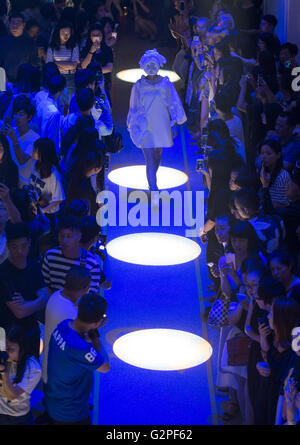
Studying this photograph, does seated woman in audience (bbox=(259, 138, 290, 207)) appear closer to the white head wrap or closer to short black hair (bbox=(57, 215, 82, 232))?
short black hair (bbox=(57, 215, 82, 232))

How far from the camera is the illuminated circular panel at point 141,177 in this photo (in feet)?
38.3

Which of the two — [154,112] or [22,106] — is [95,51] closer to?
[154,112]

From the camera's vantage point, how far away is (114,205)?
11.1 meters

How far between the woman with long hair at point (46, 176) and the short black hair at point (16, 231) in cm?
132

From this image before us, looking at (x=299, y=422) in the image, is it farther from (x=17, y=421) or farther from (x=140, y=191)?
(x=140, y=191)

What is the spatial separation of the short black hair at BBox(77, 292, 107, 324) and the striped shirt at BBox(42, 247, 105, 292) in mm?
1030

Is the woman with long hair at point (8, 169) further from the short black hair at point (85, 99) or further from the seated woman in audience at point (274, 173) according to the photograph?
the seated woman in audience at point (274, 173)

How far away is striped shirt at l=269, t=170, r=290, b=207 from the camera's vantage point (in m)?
7.77

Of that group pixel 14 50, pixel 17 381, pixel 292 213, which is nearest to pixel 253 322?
pixel 292 213

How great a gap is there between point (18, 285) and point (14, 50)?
21.8 ft

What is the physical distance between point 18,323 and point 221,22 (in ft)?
24.8

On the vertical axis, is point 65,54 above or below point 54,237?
above

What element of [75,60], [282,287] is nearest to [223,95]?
[75,60]

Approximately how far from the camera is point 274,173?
7.86 metres
